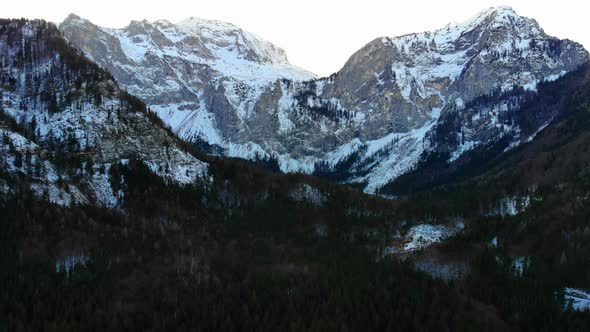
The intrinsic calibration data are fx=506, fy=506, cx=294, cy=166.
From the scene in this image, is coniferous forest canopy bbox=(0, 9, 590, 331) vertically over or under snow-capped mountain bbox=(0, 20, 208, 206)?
under

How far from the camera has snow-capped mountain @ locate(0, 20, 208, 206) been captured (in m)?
95.9

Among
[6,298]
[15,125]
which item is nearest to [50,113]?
[15,125]

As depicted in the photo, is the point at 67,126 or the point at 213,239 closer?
the point at 213,239

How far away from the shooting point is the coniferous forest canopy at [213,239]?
66250 mm

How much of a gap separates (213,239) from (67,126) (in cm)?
4201

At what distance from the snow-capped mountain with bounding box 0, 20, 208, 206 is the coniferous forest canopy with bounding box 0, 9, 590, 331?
382mm

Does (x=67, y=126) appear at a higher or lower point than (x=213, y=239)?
higher

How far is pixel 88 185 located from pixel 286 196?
55523 mm

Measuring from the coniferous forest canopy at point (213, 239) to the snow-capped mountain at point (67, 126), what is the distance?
1.25 feet

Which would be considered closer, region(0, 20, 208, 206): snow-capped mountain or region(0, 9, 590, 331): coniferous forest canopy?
region(0, 9, 590, 331): coniferous forest canopy

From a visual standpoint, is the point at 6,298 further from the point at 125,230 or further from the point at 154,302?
the point at 125,230

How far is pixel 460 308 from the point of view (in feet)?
236

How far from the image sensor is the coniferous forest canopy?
217 feet

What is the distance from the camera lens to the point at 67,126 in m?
112
